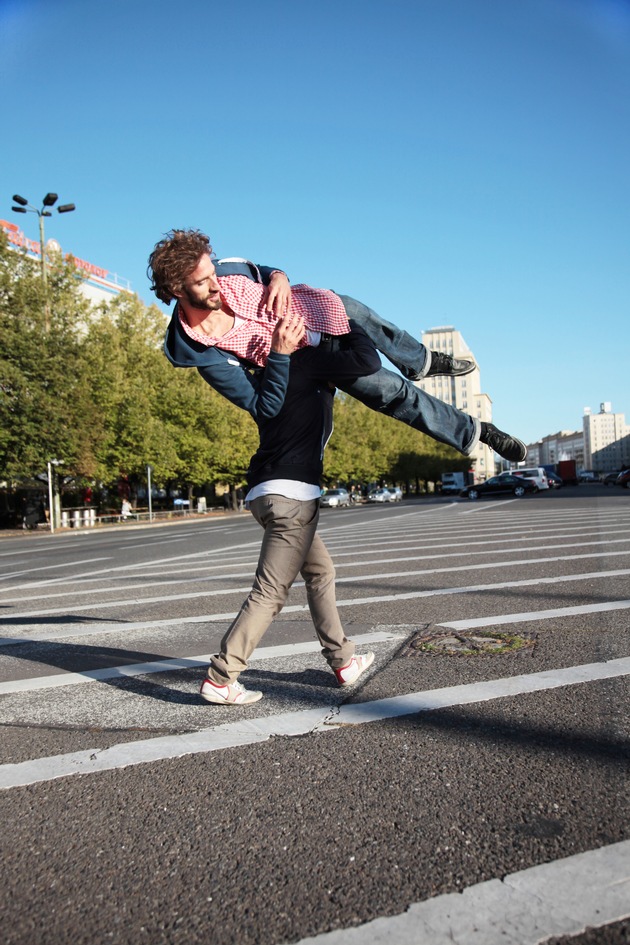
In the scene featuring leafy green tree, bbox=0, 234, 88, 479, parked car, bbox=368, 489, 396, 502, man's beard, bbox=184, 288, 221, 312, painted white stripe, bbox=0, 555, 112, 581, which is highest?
leafy green tree, bbox=0, 234, 88, 479

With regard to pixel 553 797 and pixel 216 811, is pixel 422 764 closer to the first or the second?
pixel 553 797

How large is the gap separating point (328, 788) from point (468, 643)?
2.10m

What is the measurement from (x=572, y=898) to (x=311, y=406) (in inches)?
88.9

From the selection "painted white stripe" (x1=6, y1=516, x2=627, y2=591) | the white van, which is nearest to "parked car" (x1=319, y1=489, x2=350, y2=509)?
the white van

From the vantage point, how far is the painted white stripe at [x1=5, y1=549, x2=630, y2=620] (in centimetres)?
701

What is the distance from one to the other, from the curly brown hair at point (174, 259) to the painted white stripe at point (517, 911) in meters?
2.57

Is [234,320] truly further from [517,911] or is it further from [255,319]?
[517,911]

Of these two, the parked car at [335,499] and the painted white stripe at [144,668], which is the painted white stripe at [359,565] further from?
the parked car at [335,499]

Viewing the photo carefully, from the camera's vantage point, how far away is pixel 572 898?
1784 mm

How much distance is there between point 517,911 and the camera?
1752 mm

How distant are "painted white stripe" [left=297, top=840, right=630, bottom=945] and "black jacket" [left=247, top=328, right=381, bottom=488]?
1.96 metres

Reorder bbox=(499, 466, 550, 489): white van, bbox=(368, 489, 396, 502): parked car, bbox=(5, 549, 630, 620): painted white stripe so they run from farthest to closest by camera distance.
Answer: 1. bbox=(368, 489, 396, 502): parked car
2. bbox=(499, 466, 550, 489): white van
3. bbox=(5, 549, 630, 620): painted white stripe

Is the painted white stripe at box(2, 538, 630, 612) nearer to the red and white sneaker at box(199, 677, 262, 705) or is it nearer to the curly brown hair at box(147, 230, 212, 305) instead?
the red and white sneaker at box(199, 677, 262, 705)

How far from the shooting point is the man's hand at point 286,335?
3291mm
